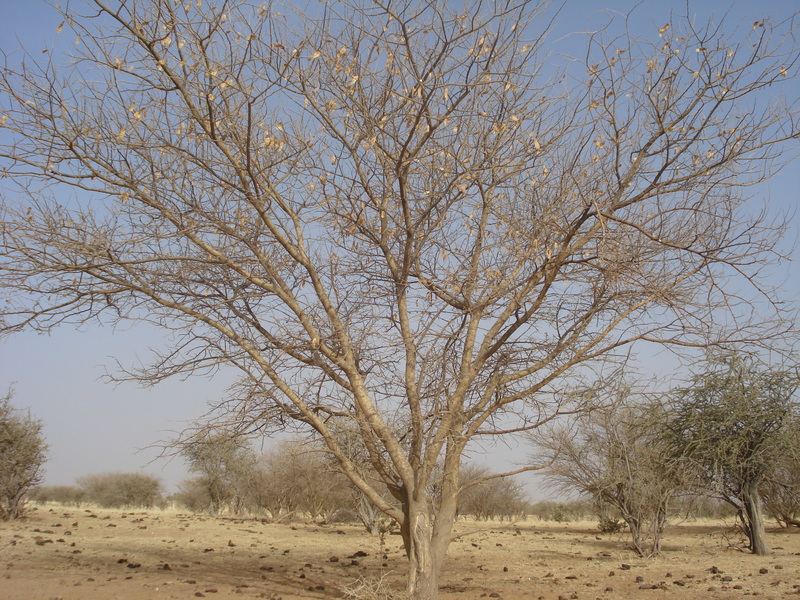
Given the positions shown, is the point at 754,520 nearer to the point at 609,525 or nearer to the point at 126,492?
the point at 609,525

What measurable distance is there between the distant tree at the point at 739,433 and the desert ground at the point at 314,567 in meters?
1.29

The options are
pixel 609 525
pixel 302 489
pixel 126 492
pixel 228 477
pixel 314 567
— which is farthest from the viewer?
pixel 126 492

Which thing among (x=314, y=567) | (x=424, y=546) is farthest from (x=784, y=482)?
(x=424, y=546)

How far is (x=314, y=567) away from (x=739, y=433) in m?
9.56

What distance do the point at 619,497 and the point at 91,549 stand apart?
38.3 ft

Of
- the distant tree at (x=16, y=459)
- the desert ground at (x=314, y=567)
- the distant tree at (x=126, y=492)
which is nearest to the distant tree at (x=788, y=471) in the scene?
the desert ground at (x=314, y=567)

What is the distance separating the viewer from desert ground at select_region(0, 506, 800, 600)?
7.55 m

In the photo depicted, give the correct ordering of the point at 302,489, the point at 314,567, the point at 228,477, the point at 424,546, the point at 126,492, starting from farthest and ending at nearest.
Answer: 1. the point at 126,492
2. the point at 228,477
3. the point at 302,489
4. the point at 314,567
5. the point at 424,546

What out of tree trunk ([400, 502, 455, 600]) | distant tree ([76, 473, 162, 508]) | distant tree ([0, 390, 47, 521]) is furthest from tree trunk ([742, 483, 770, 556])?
distant tree ([76, 473, 162, 508])

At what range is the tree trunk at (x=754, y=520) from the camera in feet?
41.5

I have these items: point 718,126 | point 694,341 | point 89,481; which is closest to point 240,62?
point 718,126

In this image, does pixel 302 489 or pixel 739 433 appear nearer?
pixel 739 433

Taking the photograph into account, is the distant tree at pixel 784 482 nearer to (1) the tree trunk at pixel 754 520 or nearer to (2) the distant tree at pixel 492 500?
(1) the tree trunk at pixel 754 520

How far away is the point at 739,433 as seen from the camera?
43.4 feet
